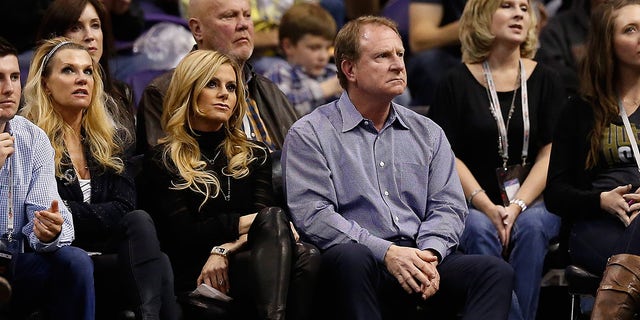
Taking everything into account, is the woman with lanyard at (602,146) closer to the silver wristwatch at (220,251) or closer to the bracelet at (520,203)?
the bracelet at (520,203)

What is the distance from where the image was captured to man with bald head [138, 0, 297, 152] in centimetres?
576

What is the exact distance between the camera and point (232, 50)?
591cm

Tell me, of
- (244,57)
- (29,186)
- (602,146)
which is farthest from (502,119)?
(29,186)

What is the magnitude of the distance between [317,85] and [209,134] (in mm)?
1682

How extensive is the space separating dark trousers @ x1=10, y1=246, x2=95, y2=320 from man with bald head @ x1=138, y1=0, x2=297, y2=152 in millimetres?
1190

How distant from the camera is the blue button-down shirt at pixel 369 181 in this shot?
16.3 ft

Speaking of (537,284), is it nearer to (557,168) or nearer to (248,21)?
(557,168)

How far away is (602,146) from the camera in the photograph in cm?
532

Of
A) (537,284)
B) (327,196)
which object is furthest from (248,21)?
(537,284)

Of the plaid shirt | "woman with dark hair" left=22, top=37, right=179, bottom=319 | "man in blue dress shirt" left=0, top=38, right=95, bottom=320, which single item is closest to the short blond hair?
the plaid shirt

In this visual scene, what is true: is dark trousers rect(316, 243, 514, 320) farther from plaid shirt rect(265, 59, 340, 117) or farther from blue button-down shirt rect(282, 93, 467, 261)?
plaid shirt rect(265, 59, 340, 117)

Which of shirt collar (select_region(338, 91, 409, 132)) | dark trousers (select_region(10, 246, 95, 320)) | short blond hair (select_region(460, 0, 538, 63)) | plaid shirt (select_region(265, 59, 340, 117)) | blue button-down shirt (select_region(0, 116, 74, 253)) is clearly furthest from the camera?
plaid shirt (select_region(265, 59, 340, 117))

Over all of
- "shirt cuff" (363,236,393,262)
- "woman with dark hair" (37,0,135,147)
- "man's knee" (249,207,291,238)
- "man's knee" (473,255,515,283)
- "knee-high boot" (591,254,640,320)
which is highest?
"woman with dark hair" (37,0,135,147)

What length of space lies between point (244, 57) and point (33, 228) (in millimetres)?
1639
